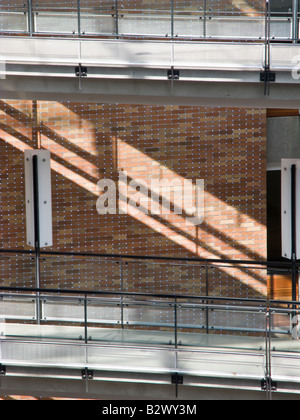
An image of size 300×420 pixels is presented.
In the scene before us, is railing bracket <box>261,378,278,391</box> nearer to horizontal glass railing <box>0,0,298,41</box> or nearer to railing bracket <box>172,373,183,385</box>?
railing bracket <box>172,373,183,385</box>

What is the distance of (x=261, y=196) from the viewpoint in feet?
30.4

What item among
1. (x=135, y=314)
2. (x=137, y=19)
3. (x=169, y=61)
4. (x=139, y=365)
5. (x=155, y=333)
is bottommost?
(x=139, y=365)

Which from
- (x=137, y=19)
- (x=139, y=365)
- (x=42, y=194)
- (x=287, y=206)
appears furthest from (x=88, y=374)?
(x=137, y=19)

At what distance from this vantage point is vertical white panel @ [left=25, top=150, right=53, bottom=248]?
7.79 m

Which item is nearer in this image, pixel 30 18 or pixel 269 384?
pixel 269 384

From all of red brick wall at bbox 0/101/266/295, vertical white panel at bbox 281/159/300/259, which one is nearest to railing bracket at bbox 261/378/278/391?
vertical white panel at bbox 281/159/300/259

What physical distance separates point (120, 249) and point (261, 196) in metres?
1.88

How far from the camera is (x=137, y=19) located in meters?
6.71

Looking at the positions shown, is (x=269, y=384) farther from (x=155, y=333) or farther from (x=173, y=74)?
(x=173, y=74)

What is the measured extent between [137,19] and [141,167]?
2688 millimetres

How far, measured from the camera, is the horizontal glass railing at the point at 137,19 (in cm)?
663

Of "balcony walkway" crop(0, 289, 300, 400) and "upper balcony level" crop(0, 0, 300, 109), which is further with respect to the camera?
"upper balcony level" crop(0, 0, 300, 109)

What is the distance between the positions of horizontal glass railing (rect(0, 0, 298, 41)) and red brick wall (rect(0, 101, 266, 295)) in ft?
7.63
